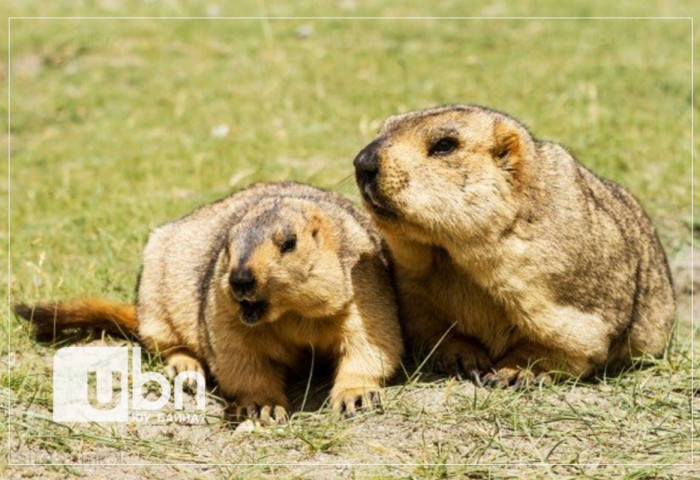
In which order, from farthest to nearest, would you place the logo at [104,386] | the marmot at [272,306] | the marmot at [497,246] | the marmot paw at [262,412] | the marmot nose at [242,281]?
the logo at [104,386]
the marmot paw at [262,412]
the marmot at [272,306]
the marmot at [497,246]
the marmot nose at [242,281]

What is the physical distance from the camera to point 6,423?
18.3ft

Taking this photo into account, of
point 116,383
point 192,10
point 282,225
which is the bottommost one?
point 116,383

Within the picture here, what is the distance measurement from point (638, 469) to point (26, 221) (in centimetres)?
603

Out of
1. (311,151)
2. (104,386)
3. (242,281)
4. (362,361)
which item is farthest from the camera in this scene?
(311,151)

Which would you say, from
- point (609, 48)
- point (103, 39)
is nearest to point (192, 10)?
point (103, 39)

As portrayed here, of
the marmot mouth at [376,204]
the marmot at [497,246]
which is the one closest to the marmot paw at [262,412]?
the marmot at [497,246]

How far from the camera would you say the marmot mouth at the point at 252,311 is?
218 inches

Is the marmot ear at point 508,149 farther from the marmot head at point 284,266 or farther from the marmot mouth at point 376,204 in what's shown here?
the marmot head at point 284,266

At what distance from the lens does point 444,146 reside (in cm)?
562

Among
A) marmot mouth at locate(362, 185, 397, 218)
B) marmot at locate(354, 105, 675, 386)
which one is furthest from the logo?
marmot mouth at locate(362, 185, 397, 218)

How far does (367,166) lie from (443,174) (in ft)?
1.32

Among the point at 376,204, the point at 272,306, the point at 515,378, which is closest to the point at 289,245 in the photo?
the point at 272,306

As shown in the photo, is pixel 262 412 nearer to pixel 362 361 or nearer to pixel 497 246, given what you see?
pixel 362 361

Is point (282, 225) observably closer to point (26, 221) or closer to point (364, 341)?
point (364, 341)
